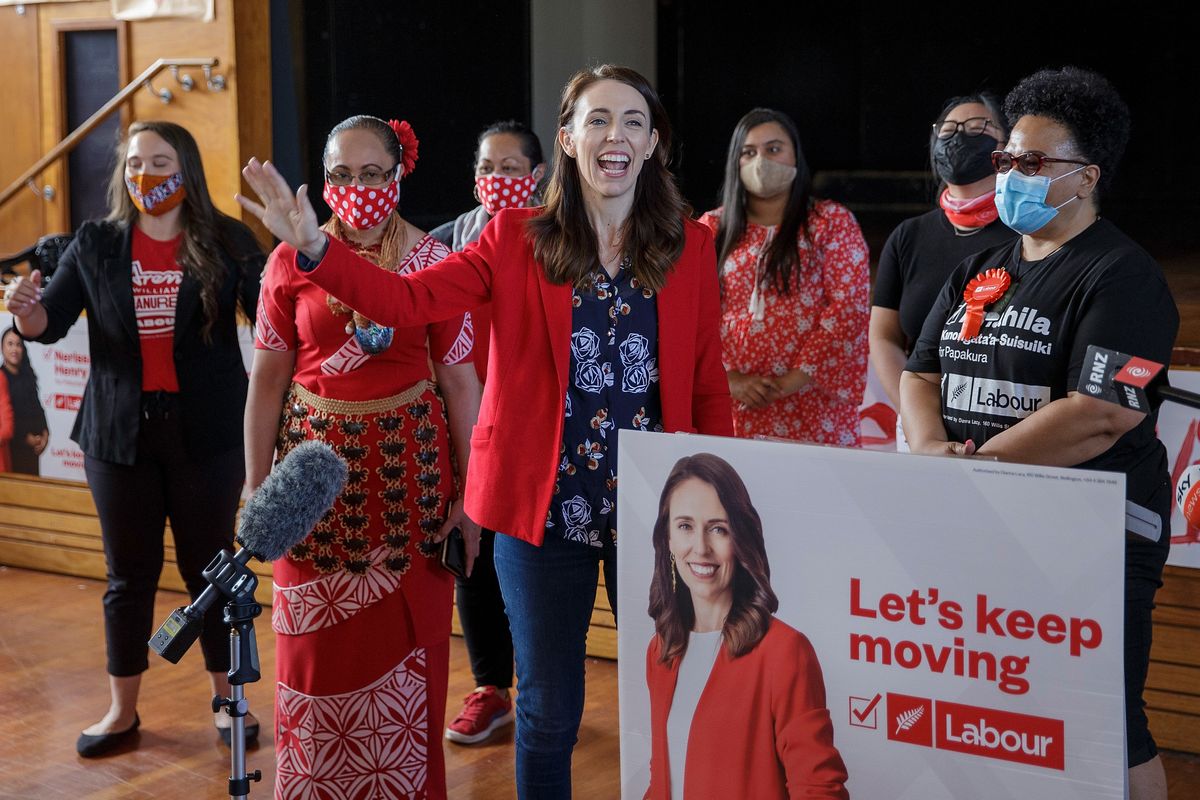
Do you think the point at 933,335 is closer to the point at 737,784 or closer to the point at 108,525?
the point at 737,784

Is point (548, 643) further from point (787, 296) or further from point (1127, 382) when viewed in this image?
point (787, 296)

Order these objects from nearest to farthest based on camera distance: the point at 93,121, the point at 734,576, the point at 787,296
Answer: the point at 734,576, the point at 787,296, the point at 93,121

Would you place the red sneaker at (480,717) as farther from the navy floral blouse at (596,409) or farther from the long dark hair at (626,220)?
the long dark hair at (626,220)

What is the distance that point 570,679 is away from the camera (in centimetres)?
230

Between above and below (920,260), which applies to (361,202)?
above

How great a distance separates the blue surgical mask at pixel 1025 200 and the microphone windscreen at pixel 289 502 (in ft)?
4.15

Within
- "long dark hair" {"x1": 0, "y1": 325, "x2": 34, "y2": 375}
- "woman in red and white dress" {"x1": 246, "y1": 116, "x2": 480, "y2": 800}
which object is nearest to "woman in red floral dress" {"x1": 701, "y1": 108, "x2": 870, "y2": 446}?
"woman in red and white dress" {"x1": 246, "y1": 116, "x2": 480, "y2": 800}

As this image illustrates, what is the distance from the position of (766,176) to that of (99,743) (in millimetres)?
2388

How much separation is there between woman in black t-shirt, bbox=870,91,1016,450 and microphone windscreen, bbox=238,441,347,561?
58.9 inches

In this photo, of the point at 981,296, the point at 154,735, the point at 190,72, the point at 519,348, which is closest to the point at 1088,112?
the point at 981,296

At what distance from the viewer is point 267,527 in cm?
204

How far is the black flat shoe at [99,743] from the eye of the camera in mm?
3486

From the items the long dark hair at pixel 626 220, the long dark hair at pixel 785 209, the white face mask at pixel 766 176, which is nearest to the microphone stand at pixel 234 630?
the long dark hair at pixel 626 220

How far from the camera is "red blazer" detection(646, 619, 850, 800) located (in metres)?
1.95
